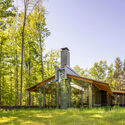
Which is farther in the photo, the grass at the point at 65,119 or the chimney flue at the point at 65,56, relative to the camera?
the chimney flue at the point at 65,56

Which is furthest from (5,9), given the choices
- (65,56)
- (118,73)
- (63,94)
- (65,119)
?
(118,73)

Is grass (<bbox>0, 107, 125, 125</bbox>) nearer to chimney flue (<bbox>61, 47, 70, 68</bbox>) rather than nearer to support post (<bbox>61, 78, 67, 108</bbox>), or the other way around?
support post (<bbox>61, 78, 67, 108</bbox>)

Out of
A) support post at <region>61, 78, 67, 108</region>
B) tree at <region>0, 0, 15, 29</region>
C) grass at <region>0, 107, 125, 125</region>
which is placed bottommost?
grass at <region>0, 107, 125, 125</region>

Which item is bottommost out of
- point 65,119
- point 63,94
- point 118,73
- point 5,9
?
point 65,119

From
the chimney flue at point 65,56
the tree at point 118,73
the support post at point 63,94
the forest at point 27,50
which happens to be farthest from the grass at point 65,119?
the tree at point 118,73

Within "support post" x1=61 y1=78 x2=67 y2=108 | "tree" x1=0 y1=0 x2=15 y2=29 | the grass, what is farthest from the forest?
the grass

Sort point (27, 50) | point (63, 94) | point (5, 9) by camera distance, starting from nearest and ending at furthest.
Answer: point (5, 9) < point (63, 94) < point (27, 50)

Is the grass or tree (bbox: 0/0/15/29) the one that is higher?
tree (bbox: 0/0/15/29)

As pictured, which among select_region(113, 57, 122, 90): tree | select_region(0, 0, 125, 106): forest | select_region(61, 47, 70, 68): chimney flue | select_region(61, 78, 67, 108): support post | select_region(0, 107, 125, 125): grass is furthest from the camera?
select_region(113, 57, 122, 90): tree

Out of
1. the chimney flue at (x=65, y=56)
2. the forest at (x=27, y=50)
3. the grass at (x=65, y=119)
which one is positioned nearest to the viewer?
the grass at (x=65, y=119)

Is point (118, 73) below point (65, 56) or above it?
below

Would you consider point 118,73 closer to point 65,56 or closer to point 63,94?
point 65,56

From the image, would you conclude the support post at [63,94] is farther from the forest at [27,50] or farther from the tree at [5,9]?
the tree at [5,9]

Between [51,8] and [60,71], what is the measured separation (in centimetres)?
820
